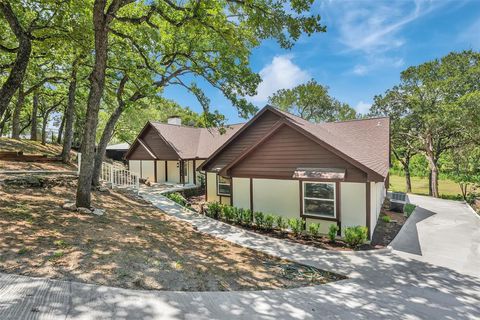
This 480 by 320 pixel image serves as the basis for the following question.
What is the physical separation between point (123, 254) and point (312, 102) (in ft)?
116

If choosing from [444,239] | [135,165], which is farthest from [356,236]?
[135,165]

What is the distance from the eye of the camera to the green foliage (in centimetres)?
3622

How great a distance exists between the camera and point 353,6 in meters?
9.70

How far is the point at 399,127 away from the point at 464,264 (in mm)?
19797

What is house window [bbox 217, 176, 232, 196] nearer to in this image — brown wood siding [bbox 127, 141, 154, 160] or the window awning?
the window awning

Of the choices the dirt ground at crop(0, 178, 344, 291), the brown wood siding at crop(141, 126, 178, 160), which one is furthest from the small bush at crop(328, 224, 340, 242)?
the brown wood siding at crop(141, 126, 178, 160)

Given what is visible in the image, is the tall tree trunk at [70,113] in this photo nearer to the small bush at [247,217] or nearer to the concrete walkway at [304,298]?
the small bush at [247,217]

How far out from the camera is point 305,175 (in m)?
10.3

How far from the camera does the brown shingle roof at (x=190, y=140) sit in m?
22.5

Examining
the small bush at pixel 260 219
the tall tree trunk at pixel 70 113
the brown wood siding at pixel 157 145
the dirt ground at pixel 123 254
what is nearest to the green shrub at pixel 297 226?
the small bush at pixel 260 219

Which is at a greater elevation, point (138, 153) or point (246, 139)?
point (246, 139)

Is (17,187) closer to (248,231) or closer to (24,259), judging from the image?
(24,259)

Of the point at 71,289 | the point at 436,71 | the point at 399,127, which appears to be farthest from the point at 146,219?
the point at 436,71

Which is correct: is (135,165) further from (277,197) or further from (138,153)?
(277,197)
